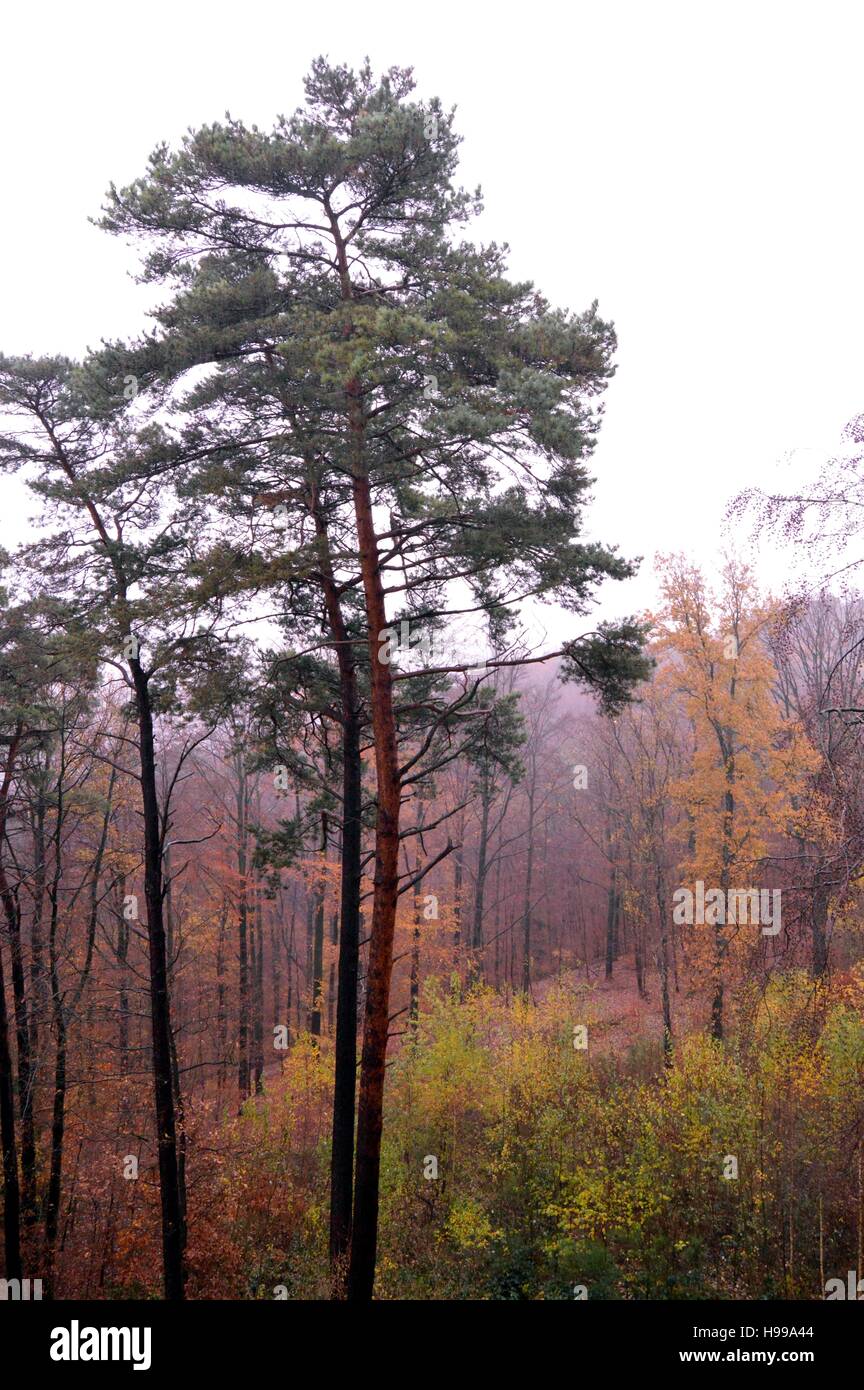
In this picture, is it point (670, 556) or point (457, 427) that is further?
point (670, 556)

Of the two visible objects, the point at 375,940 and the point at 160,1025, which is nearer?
the point at 375,940

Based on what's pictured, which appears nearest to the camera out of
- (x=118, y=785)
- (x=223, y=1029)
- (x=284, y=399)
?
(x=284, y=399)

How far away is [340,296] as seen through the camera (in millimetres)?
8484

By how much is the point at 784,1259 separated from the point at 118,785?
15.9m

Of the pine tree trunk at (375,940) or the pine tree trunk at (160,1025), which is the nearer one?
the pine tree trunk at (375,940)

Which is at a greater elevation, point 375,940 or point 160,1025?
point 375,940

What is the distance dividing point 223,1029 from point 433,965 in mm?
6451

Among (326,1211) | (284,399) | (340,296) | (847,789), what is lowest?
(326,1211)

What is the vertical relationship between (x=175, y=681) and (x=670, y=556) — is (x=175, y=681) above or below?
below

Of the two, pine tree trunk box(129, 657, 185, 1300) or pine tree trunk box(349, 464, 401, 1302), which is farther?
pine tree trunk box(129, 657, 185, 1300)
